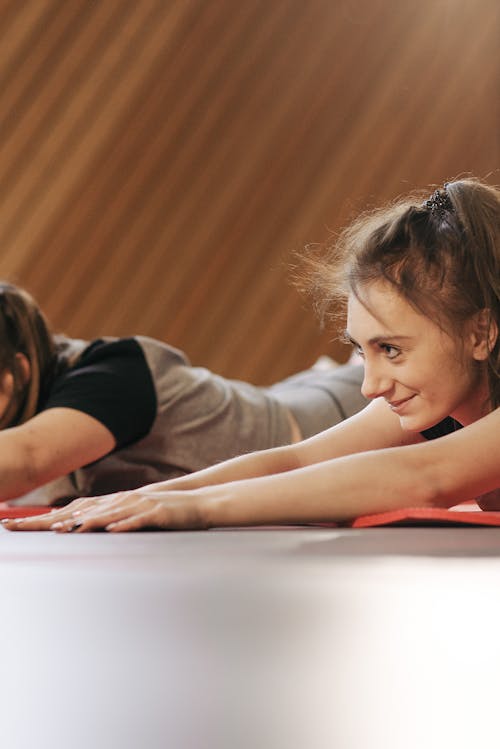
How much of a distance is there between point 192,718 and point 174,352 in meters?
1.21

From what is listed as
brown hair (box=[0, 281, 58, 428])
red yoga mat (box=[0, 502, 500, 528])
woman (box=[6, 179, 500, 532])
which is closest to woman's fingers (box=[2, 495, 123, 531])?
woman (box=[6, 179, 500, 532])

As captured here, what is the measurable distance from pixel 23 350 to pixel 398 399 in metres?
0.78

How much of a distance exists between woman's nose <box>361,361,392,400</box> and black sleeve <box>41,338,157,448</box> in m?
0.59

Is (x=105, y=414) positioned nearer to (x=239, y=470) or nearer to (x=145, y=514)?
(x=239, y=470)


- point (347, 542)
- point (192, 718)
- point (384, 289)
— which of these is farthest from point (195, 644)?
point (384, 289)

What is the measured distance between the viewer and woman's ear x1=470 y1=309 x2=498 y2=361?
3.23 feet

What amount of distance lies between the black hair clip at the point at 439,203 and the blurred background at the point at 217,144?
1.79m

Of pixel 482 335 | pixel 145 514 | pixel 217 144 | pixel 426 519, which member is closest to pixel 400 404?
pixel 482 335

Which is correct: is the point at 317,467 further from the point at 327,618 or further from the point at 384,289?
the point at 327,618

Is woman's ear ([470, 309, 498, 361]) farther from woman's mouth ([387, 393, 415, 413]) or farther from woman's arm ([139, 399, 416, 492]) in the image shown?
woman's arm ([139, 399, 416, 492])

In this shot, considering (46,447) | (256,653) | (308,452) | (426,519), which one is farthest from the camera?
(46,447)

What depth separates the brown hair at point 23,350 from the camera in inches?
61.2

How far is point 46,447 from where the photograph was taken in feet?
4.54

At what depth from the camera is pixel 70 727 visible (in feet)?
1.75
